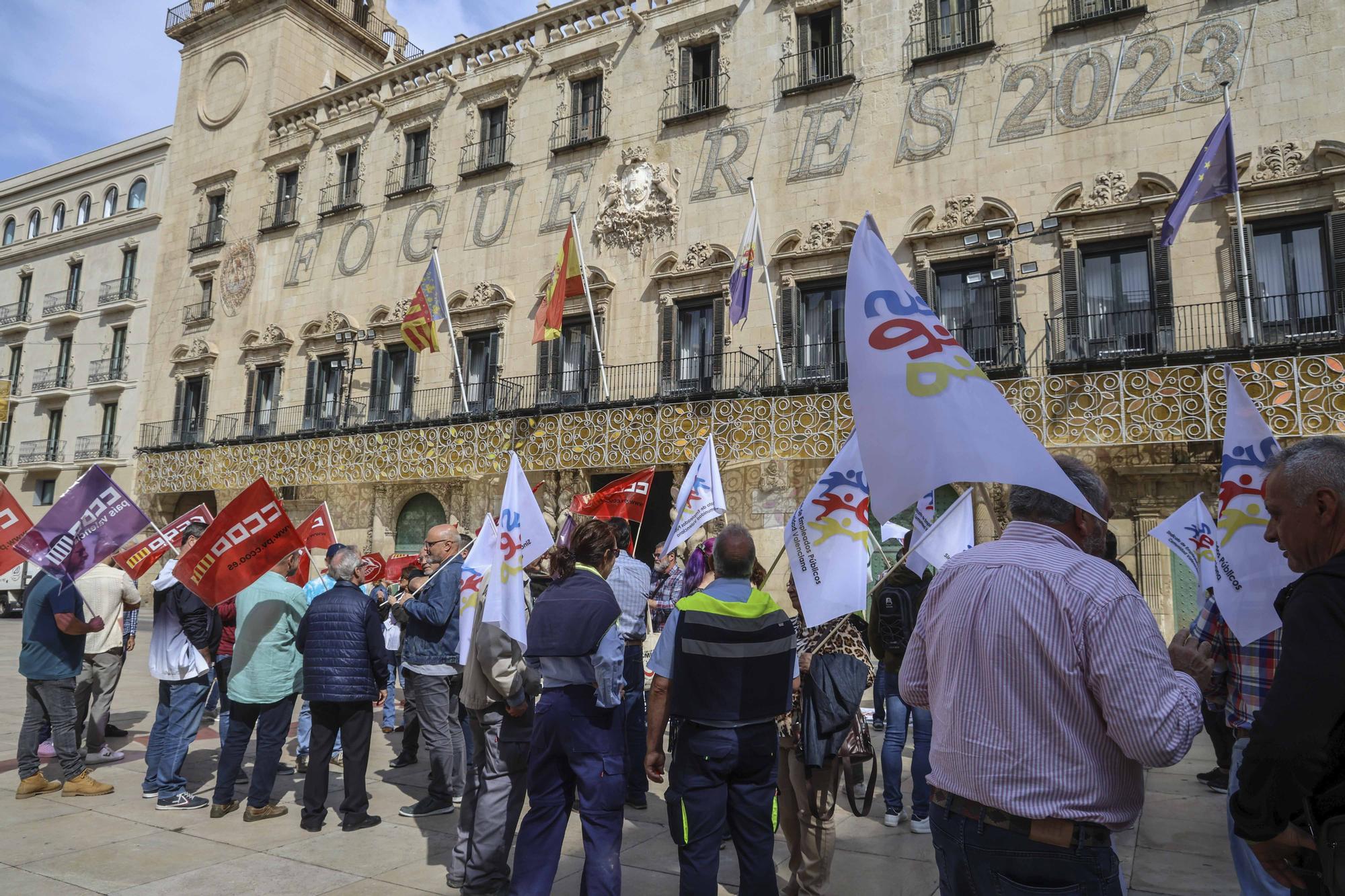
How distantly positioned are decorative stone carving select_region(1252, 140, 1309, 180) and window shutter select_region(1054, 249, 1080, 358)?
2.94 m

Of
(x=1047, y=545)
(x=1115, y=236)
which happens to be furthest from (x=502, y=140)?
(x=1047, y=545)

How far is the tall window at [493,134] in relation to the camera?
2281cm

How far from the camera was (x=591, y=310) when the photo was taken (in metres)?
17.8

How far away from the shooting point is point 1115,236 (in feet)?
49.6

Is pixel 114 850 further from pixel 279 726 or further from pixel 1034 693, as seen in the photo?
pixel 1034 693

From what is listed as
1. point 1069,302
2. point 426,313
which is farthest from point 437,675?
point 426,313

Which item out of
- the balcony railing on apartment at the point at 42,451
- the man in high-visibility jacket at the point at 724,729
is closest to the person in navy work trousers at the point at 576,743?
the man in high-visibility jacket at the point at 724,729

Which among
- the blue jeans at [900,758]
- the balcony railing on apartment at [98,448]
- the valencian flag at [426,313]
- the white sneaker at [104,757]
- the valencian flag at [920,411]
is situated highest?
the valencian flag at [426,313]

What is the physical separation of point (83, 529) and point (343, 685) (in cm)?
279

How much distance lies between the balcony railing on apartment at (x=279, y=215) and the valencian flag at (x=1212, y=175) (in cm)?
2377

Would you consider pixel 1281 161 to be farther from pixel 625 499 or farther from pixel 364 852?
pixel 364 852

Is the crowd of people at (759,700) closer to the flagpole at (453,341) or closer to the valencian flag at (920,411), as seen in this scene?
the valencian flag at (920,411)

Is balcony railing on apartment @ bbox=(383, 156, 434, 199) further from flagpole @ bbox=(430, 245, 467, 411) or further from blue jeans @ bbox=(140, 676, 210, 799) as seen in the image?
blue jeans @ bbox=(140, 676, 210, 799)

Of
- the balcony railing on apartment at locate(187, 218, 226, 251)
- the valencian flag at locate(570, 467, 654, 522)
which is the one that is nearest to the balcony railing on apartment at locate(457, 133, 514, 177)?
the balcony railing on apartment at locate(187, 218, 226, 251)
